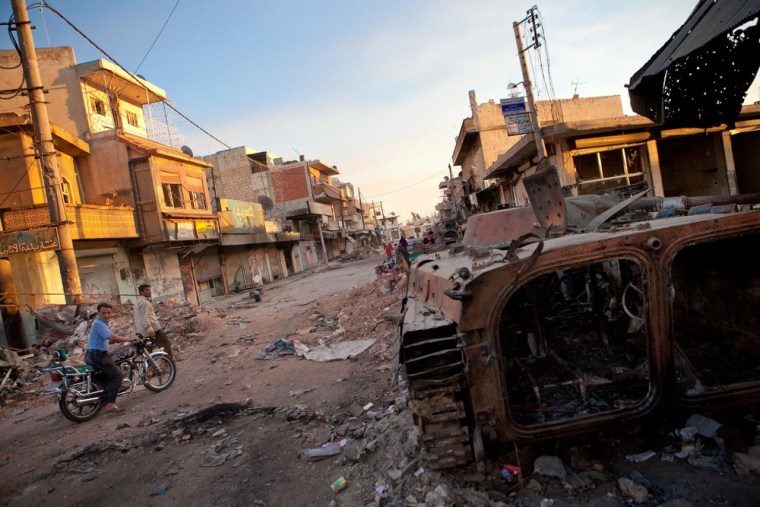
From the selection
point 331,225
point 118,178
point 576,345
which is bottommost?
point 576,345

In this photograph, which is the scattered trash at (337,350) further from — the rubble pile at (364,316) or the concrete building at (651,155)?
the concrete building at (651,155)

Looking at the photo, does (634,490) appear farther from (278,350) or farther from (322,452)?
(278,350)

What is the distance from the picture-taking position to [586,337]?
153 inches

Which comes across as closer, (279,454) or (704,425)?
(704,425)

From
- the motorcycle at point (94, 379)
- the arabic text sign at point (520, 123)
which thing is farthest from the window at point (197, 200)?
the motorcycle at point (94, 379)

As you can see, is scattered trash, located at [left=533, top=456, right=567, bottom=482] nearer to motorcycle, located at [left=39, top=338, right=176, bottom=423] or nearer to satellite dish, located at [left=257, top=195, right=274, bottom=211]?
motorcycle, located at [left=39, top=338, right=176, bottom=423]

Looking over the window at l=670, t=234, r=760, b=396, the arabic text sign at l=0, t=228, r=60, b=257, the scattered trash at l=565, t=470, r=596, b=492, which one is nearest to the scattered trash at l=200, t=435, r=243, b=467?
the scattered trash at l=565, t=470, r=596, b=492

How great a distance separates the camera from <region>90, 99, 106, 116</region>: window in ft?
63.6

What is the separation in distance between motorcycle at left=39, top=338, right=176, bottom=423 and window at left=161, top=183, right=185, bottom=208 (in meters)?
14.2

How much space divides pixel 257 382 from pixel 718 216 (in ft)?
19.6

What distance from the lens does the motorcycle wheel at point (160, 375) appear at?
675cm

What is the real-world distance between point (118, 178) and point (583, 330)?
65.2ft

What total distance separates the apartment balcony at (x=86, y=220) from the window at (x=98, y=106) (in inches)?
238

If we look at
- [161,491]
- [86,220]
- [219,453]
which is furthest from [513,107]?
[86,220]
